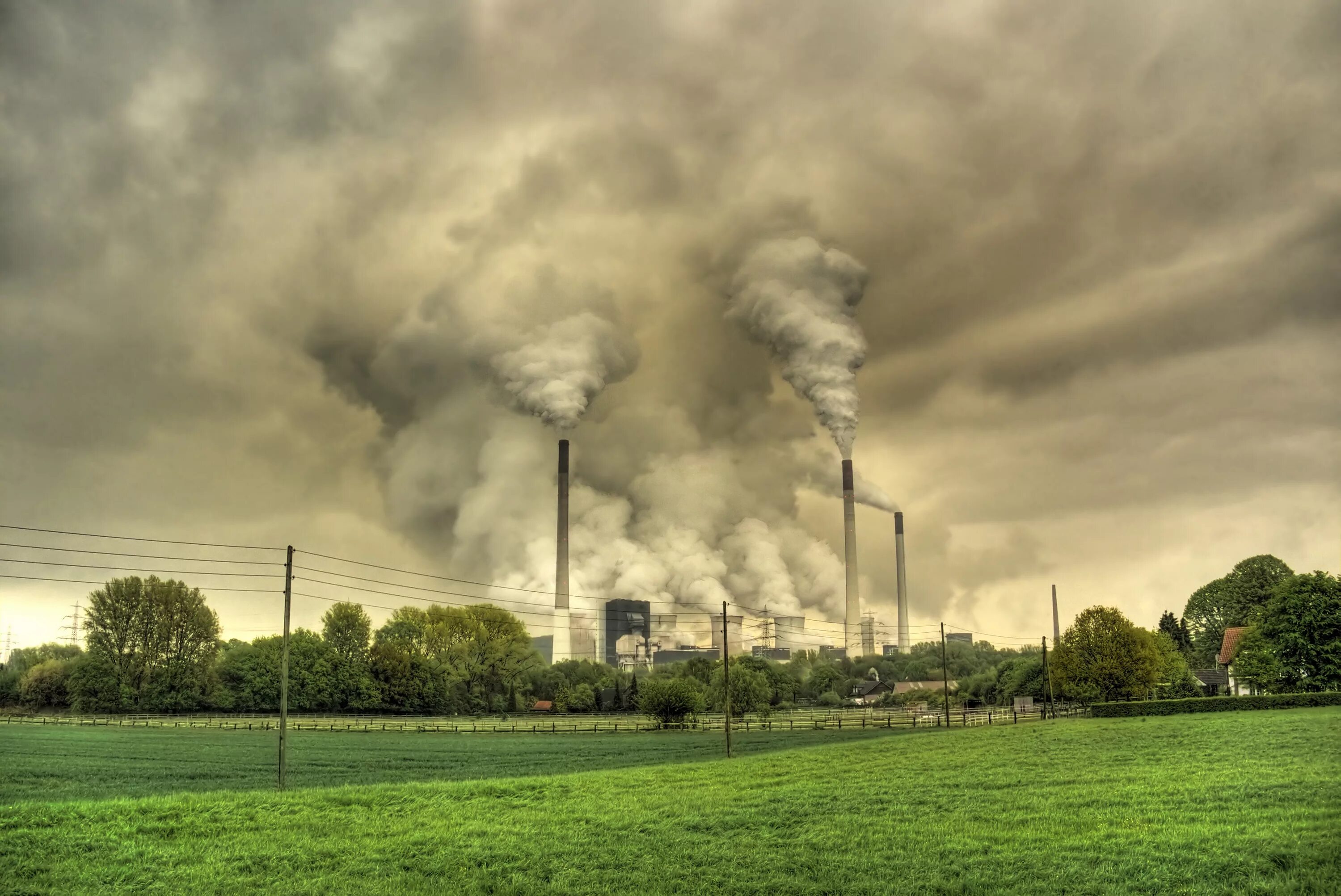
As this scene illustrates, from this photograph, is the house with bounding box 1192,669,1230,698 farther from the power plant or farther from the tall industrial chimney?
the tall industrial chimney

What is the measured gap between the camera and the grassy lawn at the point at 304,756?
34.8 meters

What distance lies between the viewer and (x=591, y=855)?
704 inches

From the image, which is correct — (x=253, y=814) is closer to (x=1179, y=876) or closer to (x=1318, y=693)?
(x=1179, y=876)

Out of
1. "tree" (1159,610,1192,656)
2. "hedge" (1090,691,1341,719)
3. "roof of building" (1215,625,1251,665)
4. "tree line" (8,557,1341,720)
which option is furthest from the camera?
"tree" (1159,610,1192,656)

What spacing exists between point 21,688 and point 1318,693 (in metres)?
103

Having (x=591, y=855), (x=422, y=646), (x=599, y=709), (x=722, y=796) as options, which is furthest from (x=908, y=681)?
(x=591, y=855)

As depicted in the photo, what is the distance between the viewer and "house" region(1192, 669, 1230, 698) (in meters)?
102

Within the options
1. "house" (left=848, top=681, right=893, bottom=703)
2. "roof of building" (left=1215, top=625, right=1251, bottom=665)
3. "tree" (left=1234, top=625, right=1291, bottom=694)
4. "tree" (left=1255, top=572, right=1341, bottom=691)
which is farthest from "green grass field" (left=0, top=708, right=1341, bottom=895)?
"house" (left=848, top=681, right=893, bottom=703)

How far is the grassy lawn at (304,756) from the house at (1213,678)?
2280 inches

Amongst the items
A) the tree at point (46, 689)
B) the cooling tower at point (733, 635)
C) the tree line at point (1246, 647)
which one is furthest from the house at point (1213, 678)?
the tree at point (46, 689)

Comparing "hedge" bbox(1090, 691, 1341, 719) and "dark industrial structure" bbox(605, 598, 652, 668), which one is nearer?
"hedge" bbox(1090, 691, 1341, 719)

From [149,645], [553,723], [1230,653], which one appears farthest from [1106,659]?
[149,645]

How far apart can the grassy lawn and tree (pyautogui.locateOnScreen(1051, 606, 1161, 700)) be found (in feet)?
85.4

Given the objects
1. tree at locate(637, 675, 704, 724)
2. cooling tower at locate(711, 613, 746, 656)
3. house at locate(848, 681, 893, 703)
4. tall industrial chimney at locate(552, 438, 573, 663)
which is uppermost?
tall industrial chimney at locate(552, 438, 573, 663)
